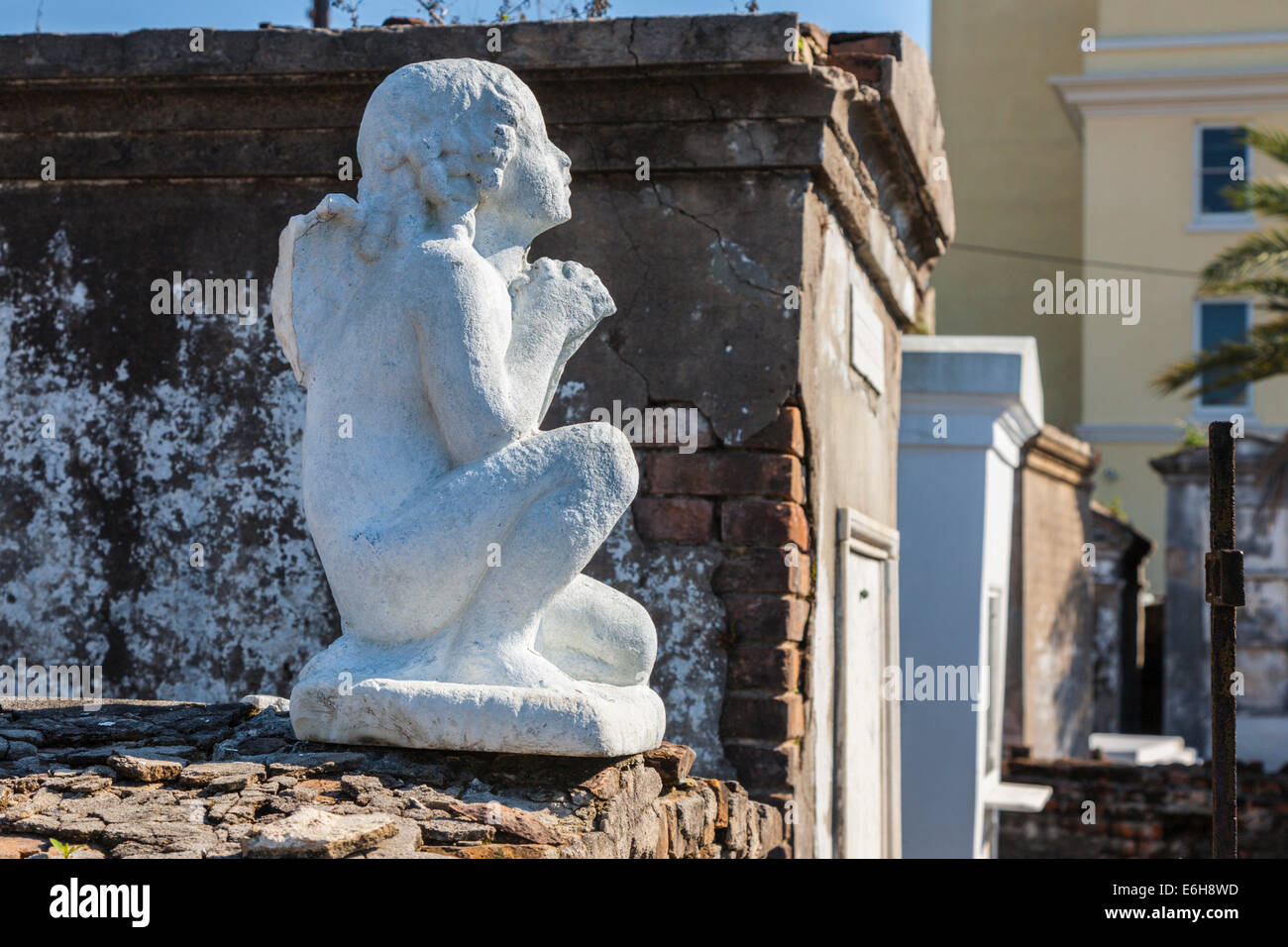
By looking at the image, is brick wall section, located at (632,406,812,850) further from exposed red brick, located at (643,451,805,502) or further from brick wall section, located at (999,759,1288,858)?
brick wall section, located at (999,759,1288,858)

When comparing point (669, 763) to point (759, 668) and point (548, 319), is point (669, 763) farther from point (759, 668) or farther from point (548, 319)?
point (548, 319)

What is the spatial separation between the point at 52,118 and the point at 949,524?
3.86 metres

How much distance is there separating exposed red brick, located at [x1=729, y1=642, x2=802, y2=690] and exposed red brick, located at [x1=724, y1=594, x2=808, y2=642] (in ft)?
0.10

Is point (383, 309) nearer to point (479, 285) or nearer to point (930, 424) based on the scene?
point (479, 285)

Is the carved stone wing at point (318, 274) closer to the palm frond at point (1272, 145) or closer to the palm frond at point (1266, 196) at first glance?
the palm frond at point (1266, 196)

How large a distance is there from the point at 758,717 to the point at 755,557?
46 cm

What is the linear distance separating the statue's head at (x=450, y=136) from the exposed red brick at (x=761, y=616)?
5.22 feet

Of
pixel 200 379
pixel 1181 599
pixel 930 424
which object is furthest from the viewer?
pixel 1181 599

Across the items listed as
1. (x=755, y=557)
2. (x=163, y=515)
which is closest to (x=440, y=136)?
(x=755, y=557)

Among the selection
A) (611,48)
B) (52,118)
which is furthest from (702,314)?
Result: (52,118)

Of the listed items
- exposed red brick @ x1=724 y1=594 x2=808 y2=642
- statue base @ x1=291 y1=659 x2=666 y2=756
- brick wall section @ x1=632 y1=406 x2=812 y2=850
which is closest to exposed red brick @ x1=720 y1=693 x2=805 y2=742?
brick wall section @ x1=632 y1=406 x2=812 y2=850

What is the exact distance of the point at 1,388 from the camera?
4773 millimetres

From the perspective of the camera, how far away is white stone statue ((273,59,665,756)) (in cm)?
296

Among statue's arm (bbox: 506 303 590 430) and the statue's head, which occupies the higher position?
the statue's head
